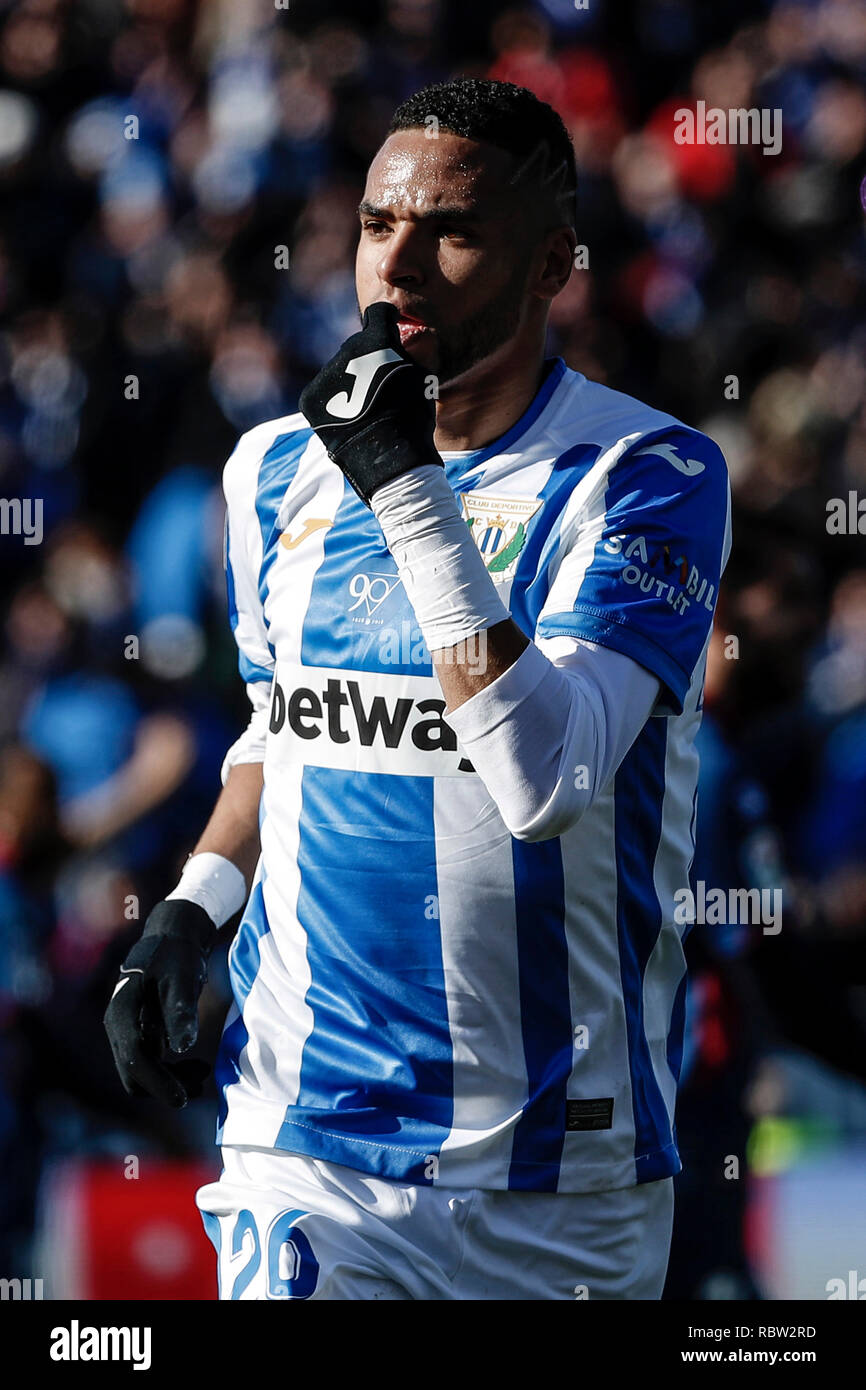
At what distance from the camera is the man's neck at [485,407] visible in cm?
227

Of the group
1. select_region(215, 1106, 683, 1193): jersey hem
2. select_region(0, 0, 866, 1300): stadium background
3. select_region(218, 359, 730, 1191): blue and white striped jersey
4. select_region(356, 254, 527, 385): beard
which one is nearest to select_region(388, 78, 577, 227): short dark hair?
select_region(356, 254, 527, 385): beard

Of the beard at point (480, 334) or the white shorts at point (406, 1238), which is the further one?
the beard at point (480, 334)

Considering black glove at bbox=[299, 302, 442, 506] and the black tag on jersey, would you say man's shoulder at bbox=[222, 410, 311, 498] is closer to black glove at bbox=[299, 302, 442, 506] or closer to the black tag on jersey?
black glove at bbox=[299, 302, 442, 506]

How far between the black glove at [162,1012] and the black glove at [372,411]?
30.4 inches

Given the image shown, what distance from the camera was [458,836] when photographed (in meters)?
2.10

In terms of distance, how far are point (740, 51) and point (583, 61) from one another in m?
0.47

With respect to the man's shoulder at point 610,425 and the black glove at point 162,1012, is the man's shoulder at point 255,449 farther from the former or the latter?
the black glove at point 162,1012

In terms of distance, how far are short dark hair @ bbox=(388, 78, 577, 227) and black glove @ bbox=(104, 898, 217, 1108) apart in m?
1.15

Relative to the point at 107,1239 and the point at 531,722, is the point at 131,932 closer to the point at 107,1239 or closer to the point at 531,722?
the point at 107,1239

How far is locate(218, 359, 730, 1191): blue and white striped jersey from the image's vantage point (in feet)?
6.83

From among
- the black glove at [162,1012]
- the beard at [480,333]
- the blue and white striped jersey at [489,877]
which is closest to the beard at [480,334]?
the beard at [480,333]

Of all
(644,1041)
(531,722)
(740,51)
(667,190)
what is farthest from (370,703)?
(740,51)

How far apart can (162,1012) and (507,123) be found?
1.31m

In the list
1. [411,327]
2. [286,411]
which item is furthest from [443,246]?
[286,411]
